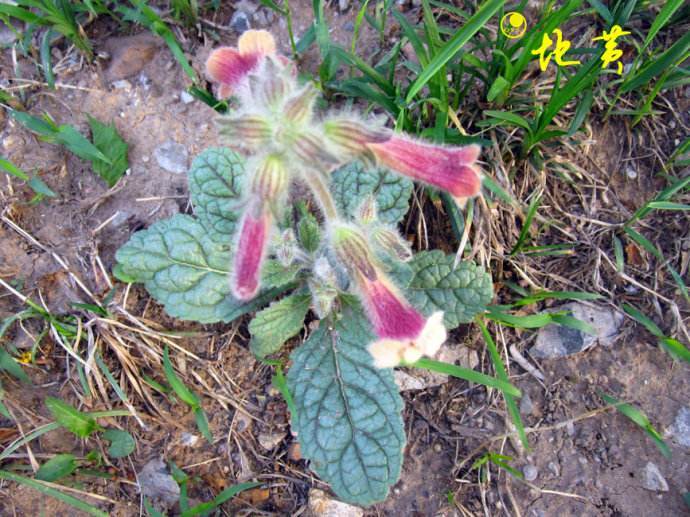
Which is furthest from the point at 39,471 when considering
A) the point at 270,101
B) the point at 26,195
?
the point at 270,101

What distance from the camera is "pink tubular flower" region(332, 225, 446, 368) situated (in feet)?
8.92

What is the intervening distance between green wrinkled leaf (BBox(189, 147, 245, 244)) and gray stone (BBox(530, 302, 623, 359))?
224cm

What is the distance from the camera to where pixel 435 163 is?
2.74 metres

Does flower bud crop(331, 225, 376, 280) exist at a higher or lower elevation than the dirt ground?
higher

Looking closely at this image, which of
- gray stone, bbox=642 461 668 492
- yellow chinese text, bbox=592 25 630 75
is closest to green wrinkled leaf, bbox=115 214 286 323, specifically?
yellow chinese text, bbox=592 25 630 75

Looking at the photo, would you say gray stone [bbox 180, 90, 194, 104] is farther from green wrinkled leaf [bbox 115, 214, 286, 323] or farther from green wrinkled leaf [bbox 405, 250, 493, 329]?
green wrinkled leaf [bbox 405, 250, 493, 329]

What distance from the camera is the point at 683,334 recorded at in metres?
3.80

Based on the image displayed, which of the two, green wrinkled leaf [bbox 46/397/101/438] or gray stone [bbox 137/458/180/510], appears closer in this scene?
green wrinkled leaf [bbox 46/397/101/438]

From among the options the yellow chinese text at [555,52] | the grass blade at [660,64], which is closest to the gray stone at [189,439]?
the yellow chinese text at [555,52]

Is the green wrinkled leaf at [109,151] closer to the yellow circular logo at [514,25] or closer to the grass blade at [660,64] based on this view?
the yellow circular logo at [514,25]

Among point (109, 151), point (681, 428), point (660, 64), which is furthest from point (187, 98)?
point (681, 428)

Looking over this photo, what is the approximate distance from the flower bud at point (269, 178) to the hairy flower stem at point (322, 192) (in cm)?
30

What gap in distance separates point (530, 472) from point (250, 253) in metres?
2.38

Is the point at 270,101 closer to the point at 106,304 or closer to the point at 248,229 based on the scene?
the point at 248,229
